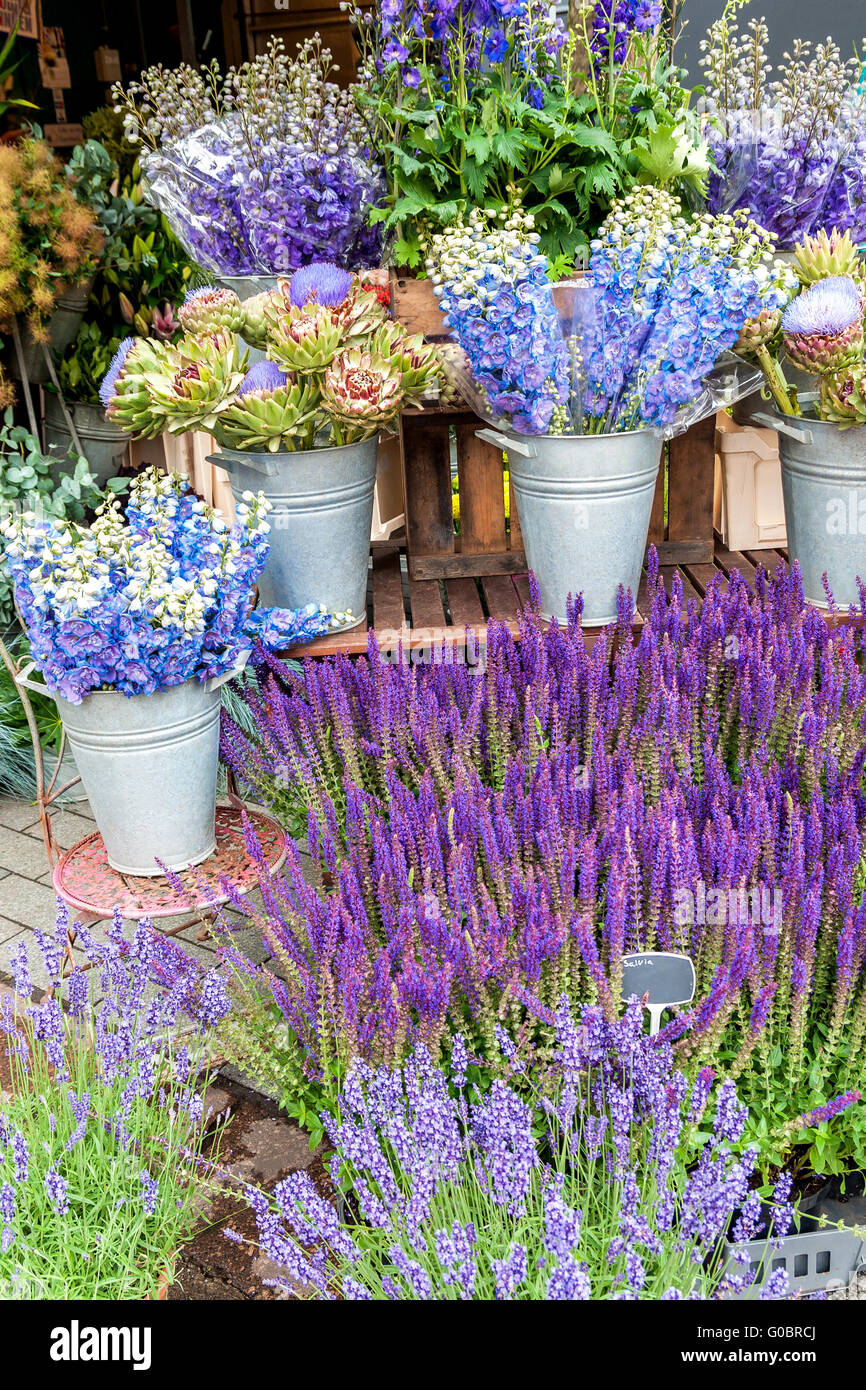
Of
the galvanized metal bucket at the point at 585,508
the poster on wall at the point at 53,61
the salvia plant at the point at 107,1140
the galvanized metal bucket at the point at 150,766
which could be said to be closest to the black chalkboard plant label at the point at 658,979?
the salvia plant at the point at 107,1140

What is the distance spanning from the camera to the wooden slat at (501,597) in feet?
8.32

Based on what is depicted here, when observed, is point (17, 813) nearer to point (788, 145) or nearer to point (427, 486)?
point (427, 486)

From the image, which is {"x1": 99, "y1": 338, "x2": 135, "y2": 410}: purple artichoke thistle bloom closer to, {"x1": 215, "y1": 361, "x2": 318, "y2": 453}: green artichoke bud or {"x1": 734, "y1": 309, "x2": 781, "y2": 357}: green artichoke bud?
{"x1": 215, "y1": 361, "x2": 318, "y2": 453}: green artichoke bud

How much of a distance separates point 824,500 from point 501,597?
0.72 m

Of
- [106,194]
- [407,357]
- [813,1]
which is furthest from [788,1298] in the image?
[813,1]

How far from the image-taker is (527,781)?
6.40 ft

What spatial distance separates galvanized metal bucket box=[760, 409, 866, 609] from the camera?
238 cm

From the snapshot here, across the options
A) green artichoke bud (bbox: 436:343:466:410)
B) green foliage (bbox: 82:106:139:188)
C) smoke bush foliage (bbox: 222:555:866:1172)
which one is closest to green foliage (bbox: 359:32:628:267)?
green artichoke bud (bbox: 436:343:466:410)

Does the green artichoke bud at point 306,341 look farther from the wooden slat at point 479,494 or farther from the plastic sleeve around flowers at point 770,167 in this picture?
the plastic sleeve around flowers at point 770,167

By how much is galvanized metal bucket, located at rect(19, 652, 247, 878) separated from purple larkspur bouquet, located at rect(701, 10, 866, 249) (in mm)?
1680

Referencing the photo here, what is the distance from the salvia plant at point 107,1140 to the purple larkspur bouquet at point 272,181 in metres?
1.80

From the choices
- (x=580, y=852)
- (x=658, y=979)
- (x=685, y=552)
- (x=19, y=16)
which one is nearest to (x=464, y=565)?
(x=685, y=552)

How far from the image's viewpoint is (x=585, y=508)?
229 centimetres

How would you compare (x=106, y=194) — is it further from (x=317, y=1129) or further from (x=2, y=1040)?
(x=317, y=1129)
